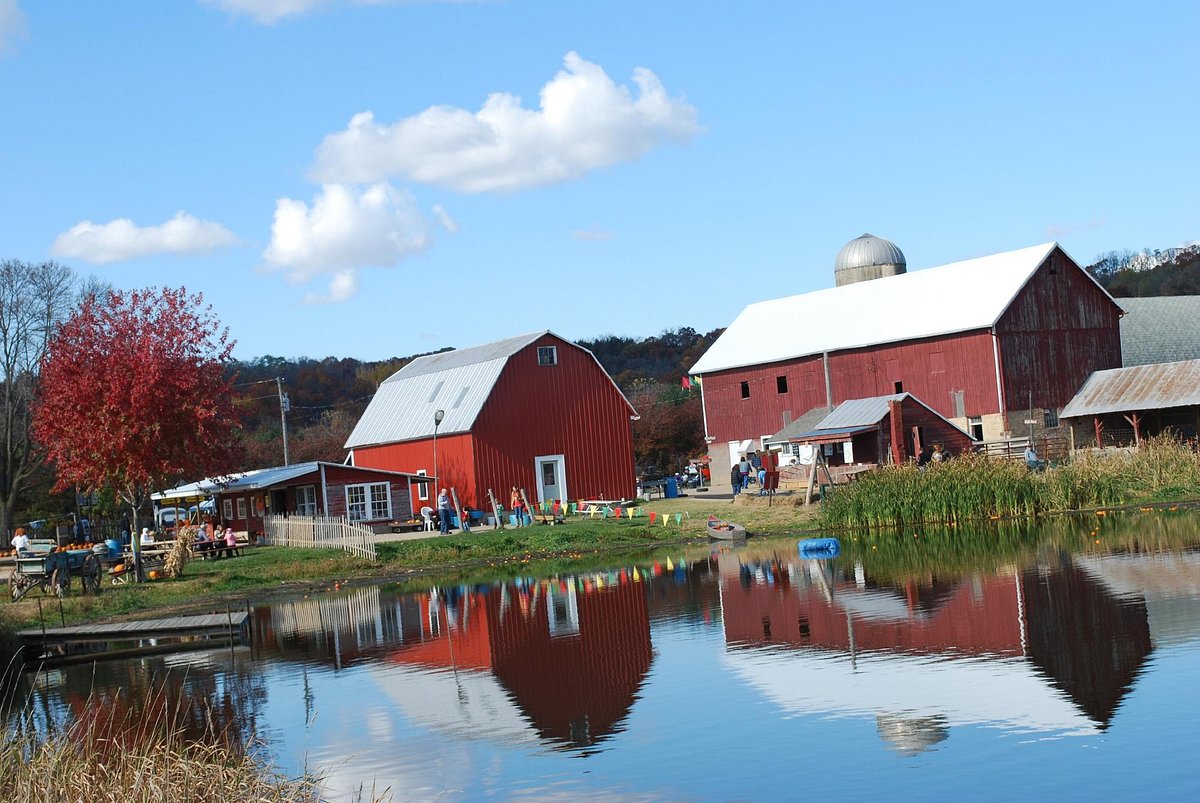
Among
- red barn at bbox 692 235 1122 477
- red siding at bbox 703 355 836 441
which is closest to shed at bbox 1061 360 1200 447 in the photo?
red barn at bbox 692 235 1122 477

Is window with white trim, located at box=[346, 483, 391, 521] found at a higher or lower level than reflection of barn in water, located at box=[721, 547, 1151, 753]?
higher

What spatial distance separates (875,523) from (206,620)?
18.3 meters

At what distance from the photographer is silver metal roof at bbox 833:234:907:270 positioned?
2702 inches

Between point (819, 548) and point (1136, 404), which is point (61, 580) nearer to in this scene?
point (819, 548)

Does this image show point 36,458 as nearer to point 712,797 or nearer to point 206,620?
point 206,620

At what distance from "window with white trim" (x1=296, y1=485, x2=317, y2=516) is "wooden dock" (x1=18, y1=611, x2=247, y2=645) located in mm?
22537

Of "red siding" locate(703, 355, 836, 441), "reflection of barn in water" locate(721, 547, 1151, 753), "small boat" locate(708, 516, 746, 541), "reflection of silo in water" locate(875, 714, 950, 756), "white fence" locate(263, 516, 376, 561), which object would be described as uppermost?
"red siding" locate(703, 355, 836, 441)

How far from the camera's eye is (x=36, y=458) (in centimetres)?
5812

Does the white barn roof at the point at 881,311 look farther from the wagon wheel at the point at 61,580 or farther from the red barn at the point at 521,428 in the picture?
the wagon wheel at the point at 61,580

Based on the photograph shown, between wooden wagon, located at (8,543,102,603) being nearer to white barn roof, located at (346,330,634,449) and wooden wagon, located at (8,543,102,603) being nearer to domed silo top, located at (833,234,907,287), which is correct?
white barn roof, located at (346,330,634,449)

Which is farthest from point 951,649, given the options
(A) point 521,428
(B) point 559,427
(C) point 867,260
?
(C) point 867,260

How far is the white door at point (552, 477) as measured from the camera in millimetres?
50750

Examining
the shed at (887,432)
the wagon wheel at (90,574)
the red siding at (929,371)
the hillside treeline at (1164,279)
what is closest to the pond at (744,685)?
the wagon wheel at (90,574)

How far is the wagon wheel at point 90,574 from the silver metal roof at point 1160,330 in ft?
167
